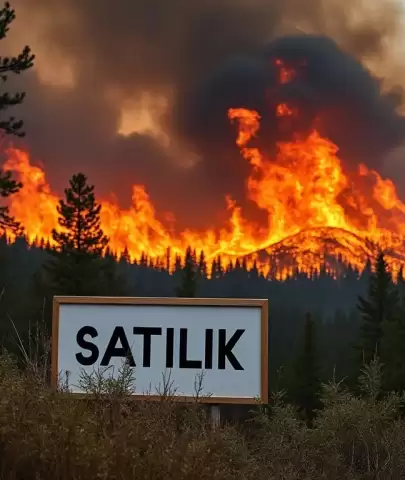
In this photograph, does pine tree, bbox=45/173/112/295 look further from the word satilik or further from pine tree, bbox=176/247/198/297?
the word satilik

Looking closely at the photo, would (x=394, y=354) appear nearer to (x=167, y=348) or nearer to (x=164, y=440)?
(x=167, y=348)

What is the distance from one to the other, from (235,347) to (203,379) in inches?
13.4

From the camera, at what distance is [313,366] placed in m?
68.1

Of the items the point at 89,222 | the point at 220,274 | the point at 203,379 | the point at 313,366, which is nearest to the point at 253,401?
the point at 203,379

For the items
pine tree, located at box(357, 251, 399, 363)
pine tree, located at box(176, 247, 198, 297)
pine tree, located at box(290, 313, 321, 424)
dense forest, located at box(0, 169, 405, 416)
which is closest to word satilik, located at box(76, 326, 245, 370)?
dense forest, located at box(0, 169, 405, 416)

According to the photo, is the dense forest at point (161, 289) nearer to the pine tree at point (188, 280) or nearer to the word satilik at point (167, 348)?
the pine tree at point (188, 280)

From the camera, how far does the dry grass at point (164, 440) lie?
3975mm

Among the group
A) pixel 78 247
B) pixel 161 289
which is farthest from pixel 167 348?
pixel 161 289

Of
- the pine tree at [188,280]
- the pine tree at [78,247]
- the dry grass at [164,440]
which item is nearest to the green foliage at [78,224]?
the pine tree at [78,247]

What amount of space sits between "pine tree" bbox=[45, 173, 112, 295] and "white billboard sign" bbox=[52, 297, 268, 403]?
45.5 meters

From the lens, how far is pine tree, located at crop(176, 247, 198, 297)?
7496 cm

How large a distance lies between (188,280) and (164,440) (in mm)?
72491

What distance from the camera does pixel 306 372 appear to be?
67.5 meters

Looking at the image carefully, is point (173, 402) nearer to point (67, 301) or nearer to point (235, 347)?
point (235, 347)
